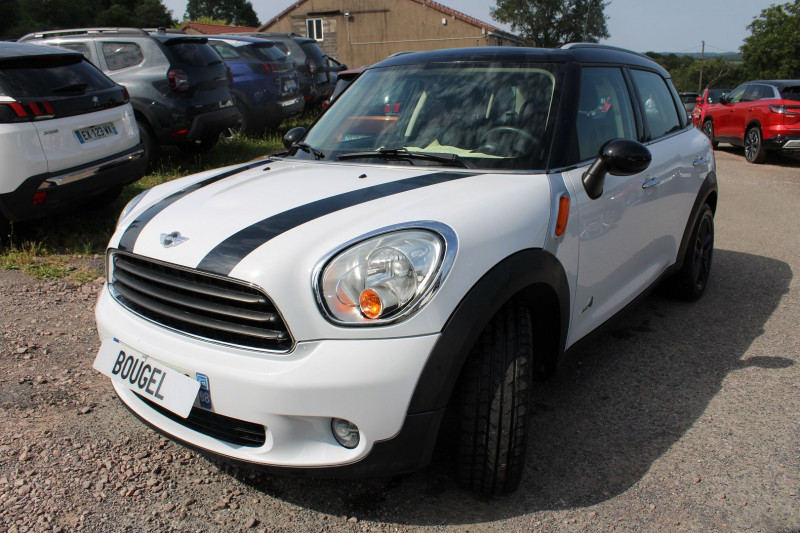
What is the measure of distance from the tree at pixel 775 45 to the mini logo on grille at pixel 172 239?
116 feet

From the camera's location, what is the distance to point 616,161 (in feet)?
8.43

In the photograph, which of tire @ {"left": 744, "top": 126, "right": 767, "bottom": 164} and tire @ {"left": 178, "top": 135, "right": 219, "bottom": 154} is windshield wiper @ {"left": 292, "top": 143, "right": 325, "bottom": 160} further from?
tire @ {"left": 744, "top": 126, "right": 767, "bottom": 164}

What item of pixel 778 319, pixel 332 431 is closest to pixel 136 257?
pixel 332 431

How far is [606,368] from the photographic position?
3.45 m

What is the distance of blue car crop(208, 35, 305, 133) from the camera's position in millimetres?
9969

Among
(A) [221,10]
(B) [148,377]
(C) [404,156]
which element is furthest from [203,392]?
(A) [221,10]

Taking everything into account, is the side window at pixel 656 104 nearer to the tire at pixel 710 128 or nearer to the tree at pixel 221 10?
the tire at pixel 710 128

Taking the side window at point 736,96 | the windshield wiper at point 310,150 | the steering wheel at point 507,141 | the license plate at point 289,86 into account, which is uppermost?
the steering wheel at point 507,141

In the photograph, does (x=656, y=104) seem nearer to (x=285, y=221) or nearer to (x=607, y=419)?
(x=607, y=419)

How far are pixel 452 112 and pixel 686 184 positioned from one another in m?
1.70

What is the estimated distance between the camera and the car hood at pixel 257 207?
7.06 ft

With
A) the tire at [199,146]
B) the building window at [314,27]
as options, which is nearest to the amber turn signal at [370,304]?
the tire at [199,146]

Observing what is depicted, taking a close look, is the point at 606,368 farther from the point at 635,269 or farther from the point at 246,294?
the point at 246,294

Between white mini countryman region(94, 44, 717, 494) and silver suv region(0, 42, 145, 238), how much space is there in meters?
2.42
